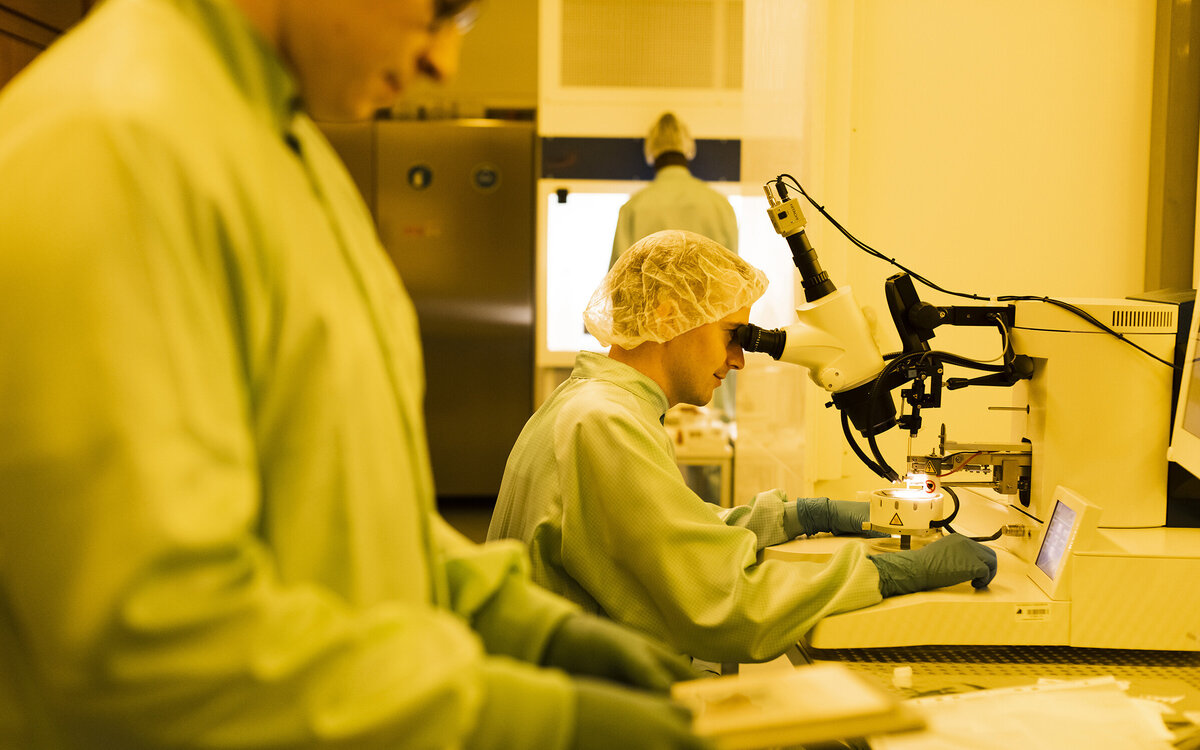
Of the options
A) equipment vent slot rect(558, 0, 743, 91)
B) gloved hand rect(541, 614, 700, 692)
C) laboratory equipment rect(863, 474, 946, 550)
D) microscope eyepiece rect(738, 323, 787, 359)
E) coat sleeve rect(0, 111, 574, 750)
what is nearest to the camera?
coat sleeve rect(0, 111, 574, 750)

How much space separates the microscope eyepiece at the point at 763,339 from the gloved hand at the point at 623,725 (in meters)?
0.96

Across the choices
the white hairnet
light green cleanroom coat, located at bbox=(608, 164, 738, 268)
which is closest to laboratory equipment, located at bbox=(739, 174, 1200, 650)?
light green cleanroom coat, located at bbox=(608, 164, 738, 268)

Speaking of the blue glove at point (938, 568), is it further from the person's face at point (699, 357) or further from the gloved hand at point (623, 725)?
the gloved hand at point (623, 725)

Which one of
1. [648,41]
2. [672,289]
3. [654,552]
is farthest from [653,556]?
[648,41]

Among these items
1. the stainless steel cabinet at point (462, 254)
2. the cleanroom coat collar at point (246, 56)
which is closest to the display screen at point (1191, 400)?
the cleanroom coat collar at point (246, 56)

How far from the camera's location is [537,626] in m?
0.81

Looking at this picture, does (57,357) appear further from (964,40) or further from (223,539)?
(964,40)

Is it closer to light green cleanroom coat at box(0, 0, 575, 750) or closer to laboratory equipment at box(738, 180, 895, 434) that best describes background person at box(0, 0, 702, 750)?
light green cleanroom coat at box(0, 0, 575, 750)

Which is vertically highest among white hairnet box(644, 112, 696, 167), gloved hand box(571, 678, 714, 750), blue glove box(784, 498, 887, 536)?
white hairnet box(644, 112, 696, 167)

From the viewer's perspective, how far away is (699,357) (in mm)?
1679

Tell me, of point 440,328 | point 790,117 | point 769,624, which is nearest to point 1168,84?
point 790,117

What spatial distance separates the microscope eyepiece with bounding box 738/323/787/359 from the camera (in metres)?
1.52

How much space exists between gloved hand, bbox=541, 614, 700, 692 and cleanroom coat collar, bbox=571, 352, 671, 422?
800 mm

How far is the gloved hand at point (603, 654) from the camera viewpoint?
772 mm
